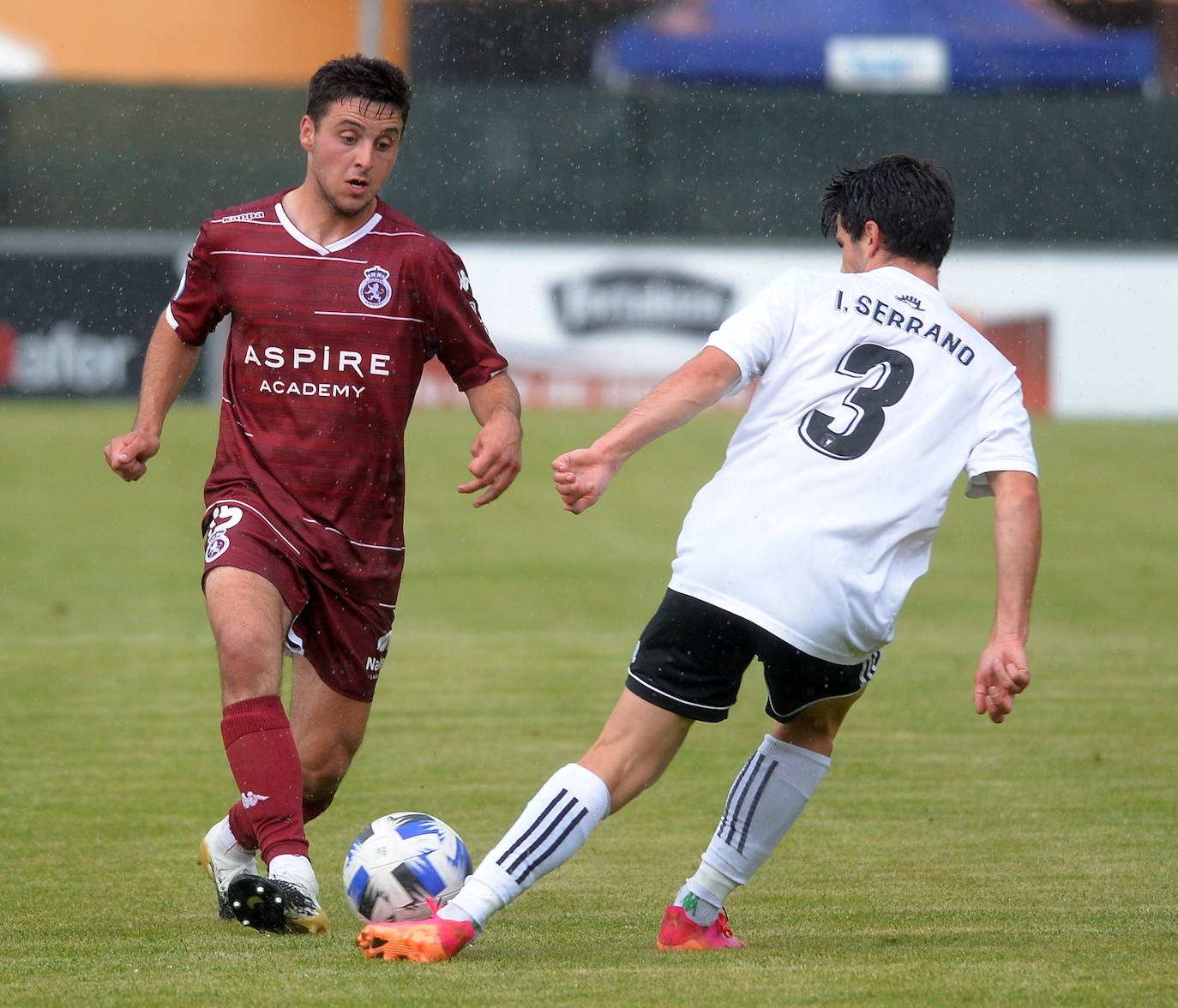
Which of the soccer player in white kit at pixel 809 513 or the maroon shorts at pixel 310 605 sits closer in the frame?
the soccer player in white kit at pixel 809 513

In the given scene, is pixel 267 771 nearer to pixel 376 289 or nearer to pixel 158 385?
pixel 158 385

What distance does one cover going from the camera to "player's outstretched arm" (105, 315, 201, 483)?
468cm

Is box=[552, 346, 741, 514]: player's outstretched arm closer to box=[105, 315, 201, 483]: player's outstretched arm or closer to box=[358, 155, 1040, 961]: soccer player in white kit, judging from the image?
box=[358, 155, 1040, 961]: soccer player in white kit

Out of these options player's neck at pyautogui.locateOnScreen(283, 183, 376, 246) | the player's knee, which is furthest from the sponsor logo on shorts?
player's neck at pyautogui.locateOnScreen(283, 183, 376, 246)

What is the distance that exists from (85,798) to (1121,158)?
13.8 m

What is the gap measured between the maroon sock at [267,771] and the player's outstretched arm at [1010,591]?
5.27 ft

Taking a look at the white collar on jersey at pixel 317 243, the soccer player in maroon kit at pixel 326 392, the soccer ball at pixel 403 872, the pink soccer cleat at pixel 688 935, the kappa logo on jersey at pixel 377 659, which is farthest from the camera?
the kappa logo on jersey at pixel 377 659

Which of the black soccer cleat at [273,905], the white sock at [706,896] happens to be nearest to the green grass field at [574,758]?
the black soccer cleat at [273,905]

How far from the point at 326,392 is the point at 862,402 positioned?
4.70ft

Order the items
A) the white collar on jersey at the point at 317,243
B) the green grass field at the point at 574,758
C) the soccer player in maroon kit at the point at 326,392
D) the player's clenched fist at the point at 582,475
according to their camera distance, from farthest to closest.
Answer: the white collar on jersey at the point at 317,243, the soccer player in maroon kit at the point at 326,392, the green grass field at the point at 574,758, the player's clenched fist at the point at 582,475

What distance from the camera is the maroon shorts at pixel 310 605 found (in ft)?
14.5

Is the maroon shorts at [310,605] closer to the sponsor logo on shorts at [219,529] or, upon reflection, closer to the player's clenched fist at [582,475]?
the sponsor logo on shorts at [219,529]

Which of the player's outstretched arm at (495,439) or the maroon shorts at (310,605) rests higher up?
the player's outstretched arm at (495,439)

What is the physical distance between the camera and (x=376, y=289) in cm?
459
